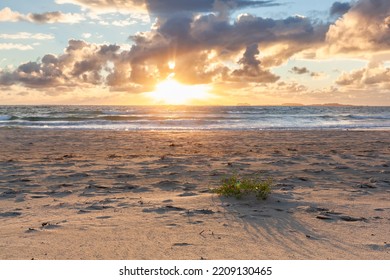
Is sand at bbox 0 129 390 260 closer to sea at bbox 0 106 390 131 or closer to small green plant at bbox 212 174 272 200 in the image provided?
small green plant at bbox 212 174 272 200

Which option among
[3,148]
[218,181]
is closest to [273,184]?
[218,181]

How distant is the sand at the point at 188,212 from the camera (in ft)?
14.9

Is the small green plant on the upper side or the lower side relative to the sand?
upper

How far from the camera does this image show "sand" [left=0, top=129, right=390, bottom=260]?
454cm

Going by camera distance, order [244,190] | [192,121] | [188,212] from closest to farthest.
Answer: [188,212], [244,190], [192,121]

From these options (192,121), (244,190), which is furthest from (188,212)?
(192,121)

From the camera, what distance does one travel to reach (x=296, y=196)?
7117mm

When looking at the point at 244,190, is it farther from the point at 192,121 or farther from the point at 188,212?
the point at 192,121

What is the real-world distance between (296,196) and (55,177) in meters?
5.62

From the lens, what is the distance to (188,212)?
19.6ft

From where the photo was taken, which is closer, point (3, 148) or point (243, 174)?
point (243, 174)

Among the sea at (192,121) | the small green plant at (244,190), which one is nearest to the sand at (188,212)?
the small green plant at (244,190)

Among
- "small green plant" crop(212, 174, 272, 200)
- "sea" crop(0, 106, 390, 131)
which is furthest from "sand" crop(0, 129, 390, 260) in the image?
"sea" crop(0, 106, 390, 131)
